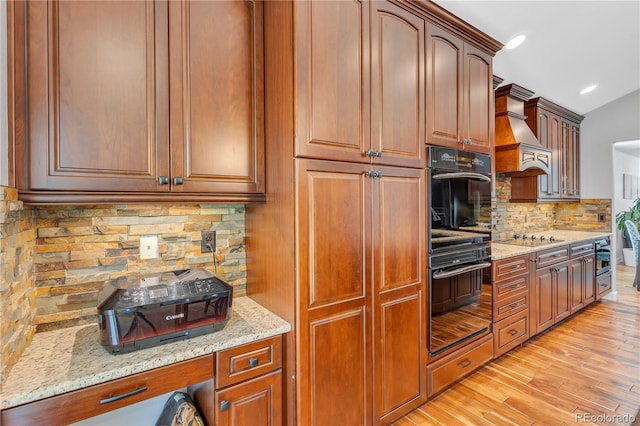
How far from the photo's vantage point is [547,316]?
3.23 m

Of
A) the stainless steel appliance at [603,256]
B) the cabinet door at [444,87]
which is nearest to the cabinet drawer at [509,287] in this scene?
the cabinet door at [444,87]

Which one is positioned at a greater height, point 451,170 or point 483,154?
point 483,154

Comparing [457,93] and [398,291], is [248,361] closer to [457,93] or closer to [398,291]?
[398,291]

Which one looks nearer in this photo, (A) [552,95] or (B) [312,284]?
(B) [312,284]

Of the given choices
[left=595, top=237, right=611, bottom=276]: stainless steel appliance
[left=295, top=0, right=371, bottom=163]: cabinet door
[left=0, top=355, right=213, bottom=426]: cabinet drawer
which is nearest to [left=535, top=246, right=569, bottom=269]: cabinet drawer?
[left=595, top=237, right=611, bottom=276]: stainless steel appliance

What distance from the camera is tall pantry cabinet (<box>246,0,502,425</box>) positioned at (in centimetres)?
147

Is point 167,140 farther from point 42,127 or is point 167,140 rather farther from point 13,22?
point 13,22

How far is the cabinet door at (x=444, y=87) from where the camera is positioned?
2025 millimetres

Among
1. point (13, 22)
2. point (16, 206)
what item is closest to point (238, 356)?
point (16, 206)

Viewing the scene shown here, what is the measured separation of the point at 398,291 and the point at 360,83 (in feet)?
3.90

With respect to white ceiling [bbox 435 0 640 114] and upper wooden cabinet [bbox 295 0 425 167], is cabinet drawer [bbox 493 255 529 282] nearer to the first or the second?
upper wooden cabinet [bbox 295 0 425 167]

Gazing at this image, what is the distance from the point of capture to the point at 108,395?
1100mm

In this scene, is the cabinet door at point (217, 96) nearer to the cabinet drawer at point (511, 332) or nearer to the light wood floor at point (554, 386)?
the light wood floor at point (554, 386)

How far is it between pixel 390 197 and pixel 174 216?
1.20 meters
